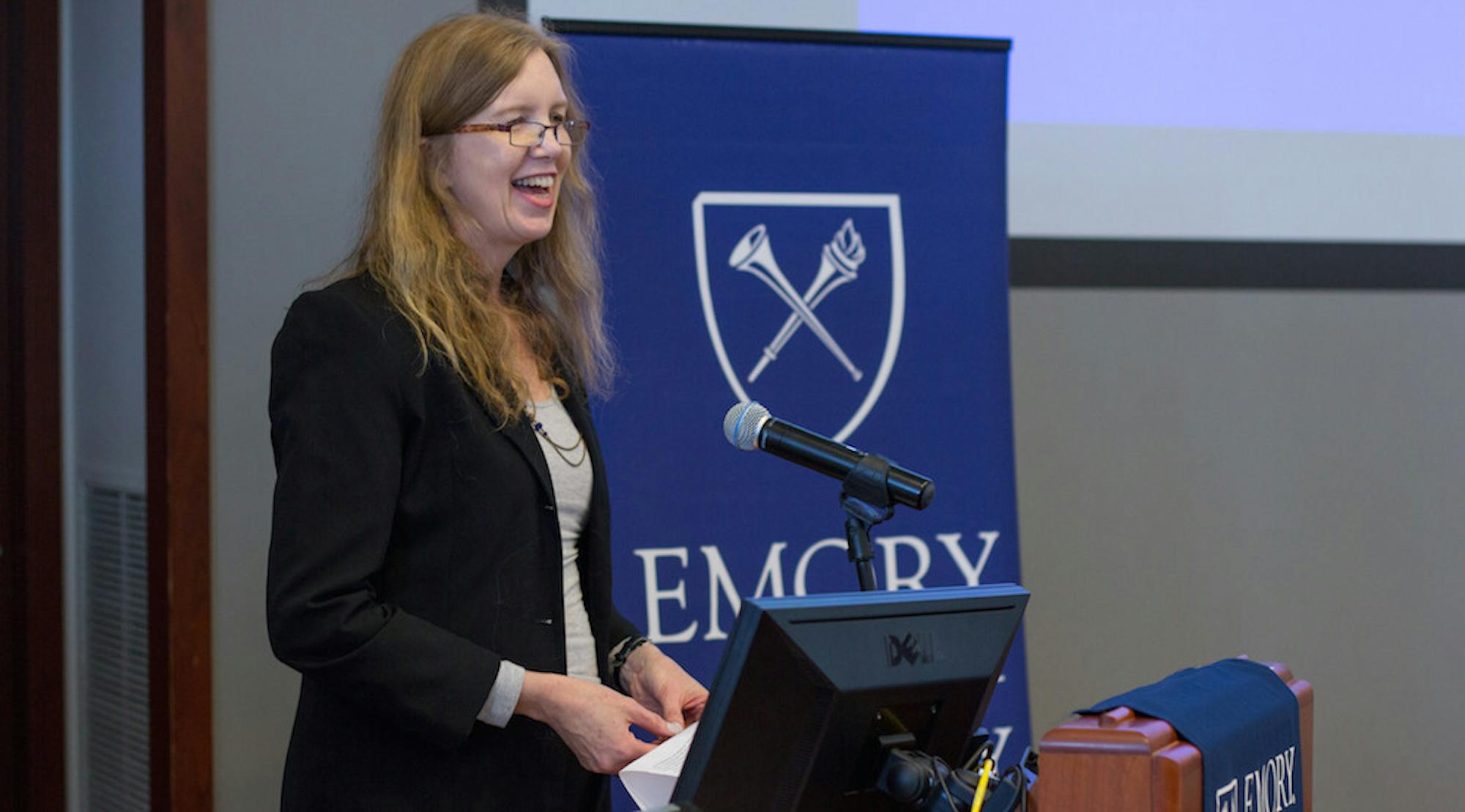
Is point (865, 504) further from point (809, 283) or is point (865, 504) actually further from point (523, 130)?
point (809, 283)

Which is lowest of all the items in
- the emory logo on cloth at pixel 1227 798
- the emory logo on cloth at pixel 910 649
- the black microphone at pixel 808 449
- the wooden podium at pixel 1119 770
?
the emory logo on cloth at pixel 1227 798

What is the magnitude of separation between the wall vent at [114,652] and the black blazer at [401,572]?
51.6 inches

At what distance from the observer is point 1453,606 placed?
11.1 feet

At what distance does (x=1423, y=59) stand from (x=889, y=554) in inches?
73.2

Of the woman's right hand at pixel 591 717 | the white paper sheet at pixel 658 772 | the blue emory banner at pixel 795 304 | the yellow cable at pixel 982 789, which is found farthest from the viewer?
the blue emory banner at pixel 795 304

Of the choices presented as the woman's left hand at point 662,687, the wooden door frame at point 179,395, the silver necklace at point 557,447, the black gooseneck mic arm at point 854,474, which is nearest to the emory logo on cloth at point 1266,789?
the black gooseneck mic arm at point 854,474

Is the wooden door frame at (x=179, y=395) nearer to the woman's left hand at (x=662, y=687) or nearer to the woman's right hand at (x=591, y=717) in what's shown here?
the woman's left hand at (x=662, y=687)

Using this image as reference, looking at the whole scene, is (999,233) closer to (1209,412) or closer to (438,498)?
(1209,412)

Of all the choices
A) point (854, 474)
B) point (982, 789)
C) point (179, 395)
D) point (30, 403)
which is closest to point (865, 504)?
point (854, 474)

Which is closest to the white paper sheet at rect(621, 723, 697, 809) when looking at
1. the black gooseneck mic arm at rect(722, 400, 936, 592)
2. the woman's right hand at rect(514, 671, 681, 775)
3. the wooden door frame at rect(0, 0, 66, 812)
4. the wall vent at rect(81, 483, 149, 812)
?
the woman's right hand at rect(514, 671, 681, 775)

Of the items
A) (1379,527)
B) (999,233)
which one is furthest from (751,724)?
(1379,527)

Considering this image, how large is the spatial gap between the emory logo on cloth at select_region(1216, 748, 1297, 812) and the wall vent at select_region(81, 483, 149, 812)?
81.2 inches

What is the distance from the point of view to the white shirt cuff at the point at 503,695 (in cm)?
140

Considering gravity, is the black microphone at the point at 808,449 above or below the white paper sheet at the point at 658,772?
above
